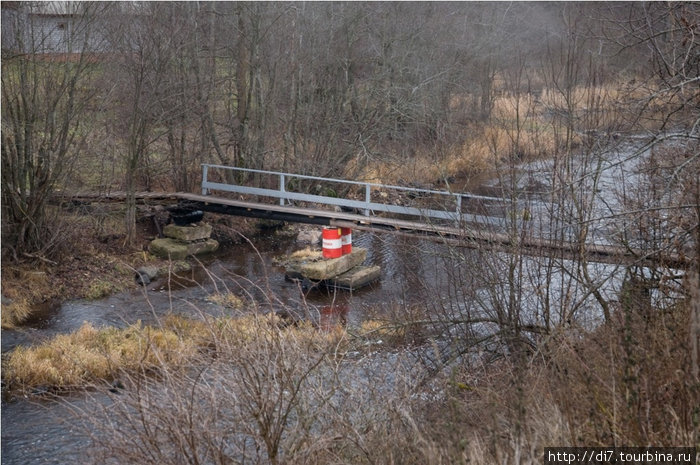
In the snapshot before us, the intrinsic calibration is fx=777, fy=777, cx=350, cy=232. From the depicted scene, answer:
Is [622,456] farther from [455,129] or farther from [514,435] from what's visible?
[455,129]

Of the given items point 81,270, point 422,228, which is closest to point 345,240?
point 422,228

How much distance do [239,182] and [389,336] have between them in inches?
497

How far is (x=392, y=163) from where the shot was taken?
803 inches

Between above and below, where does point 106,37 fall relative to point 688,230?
above

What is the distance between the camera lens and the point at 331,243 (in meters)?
15.9

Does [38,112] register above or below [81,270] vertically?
above

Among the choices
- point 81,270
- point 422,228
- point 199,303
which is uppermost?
point 422,228

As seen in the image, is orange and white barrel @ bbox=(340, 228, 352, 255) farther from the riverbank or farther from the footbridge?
the riverbank

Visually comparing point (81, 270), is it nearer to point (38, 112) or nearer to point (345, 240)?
point (38, 112)

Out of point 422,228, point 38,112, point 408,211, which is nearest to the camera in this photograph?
point 408,211

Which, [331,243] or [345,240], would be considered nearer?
[331,243]

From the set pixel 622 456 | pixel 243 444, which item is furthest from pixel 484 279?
pixel 622 456

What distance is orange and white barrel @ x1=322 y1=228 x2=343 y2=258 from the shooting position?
52.1ft

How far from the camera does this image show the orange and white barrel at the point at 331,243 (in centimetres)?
1588
